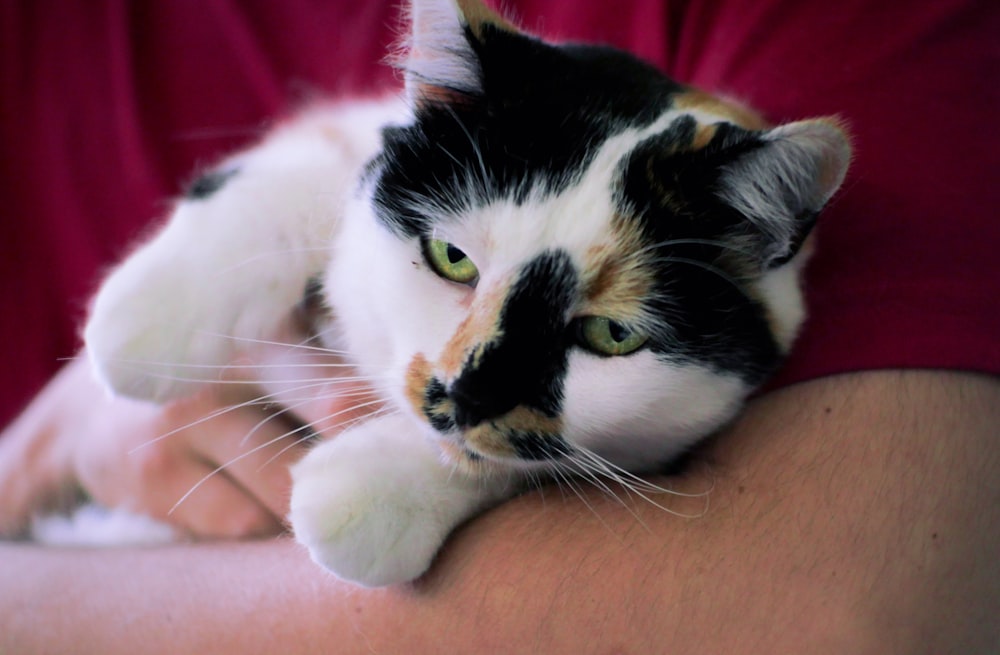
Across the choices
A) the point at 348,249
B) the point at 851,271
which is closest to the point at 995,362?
the point at 851,271

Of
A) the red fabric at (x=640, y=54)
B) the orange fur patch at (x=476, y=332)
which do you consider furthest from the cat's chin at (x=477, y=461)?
the red fabric at (x=640, y=54)

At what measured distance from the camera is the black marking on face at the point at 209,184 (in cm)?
116

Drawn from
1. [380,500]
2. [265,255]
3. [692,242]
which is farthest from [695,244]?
[265,255]

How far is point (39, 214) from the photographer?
1.63 m

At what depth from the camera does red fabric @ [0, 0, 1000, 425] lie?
2.84 feet

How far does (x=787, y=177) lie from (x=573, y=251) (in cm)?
24

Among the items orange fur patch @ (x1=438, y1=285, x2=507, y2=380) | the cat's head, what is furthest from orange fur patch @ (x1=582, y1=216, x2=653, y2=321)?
orange fur patch @ (x1=438, y1=285, x2=507, y2=380)

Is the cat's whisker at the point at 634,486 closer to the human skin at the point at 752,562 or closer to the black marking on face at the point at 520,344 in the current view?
the human skin at the point at 752,562

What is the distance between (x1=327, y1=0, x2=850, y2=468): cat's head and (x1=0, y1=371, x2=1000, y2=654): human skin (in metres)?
0.10

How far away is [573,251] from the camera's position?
31.5 inches

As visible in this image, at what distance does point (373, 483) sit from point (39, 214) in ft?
4.19

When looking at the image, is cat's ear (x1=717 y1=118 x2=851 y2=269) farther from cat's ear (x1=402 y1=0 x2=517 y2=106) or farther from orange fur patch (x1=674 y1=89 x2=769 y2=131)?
cat's ear (x1=402 y1=0 x2=517 y2=106)

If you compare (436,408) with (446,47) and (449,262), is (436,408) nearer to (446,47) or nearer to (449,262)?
(449,262)

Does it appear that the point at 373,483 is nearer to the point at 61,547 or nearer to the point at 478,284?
the point at 478,284
